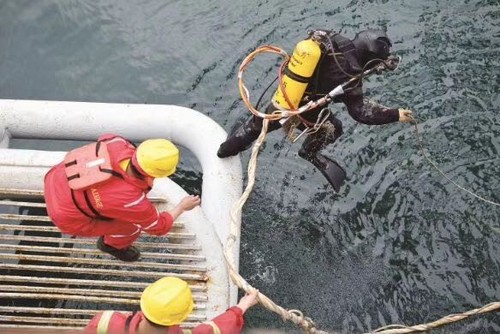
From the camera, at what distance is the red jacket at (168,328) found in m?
A: 3.28

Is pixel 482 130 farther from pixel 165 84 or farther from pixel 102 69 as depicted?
pixel 102 69

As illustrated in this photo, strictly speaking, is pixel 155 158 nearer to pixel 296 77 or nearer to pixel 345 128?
pixel 296 77

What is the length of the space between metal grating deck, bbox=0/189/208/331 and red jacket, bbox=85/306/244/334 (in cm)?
101

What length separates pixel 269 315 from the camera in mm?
5094

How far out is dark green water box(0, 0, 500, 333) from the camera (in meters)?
5.19

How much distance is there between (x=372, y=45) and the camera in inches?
167

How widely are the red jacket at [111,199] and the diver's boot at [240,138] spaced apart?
118 centimetres

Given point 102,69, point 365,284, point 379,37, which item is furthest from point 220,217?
point 102,69

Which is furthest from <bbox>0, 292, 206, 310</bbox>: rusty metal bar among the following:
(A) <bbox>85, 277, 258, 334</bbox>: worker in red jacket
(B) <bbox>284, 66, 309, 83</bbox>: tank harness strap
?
(B) <bbox>284, 66, 309, 83</bbox>: tank harness strap

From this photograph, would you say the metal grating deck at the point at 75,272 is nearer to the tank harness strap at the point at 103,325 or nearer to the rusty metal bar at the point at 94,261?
the rusty metal bar at the point at 94,261

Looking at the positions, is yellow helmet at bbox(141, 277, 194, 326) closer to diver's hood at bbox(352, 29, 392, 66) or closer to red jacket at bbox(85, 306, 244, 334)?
red jacket at bbox(85, 306, 244, 334)

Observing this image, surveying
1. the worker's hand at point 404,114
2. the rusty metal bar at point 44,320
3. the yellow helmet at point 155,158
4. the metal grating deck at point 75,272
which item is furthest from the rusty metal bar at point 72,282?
the worker's hand at point 404,114

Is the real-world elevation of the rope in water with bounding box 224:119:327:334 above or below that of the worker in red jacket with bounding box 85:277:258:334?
below

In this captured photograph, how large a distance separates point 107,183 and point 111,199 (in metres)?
0.10
